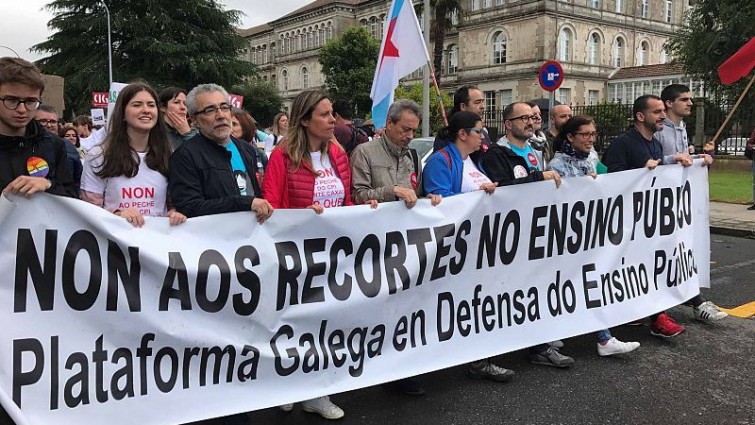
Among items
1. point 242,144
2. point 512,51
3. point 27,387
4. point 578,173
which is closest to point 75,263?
point 27,387

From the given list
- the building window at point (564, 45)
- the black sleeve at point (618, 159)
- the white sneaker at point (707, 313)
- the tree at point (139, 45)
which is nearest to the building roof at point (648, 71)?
the building window at point (564, 45)

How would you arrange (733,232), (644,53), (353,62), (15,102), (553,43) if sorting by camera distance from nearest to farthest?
(15,102)
(733,232)
(553,43)
(353,62)
(644,53)

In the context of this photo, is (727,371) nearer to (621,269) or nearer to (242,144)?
(621,269)

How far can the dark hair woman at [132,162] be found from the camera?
313cm

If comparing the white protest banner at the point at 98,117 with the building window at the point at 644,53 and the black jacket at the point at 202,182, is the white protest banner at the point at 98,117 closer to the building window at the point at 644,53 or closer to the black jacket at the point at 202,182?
the black jacket at the point at 202,182

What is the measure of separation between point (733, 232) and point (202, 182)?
8.91m

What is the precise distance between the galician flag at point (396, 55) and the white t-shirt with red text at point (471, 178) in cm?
264

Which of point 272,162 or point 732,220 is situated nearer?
point 272,162

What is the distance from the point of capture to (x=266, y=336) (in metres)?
3.23

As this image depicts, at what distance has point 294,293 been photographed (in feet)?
10.8

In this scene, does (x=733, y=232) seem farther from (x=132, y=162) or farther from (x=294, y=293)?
(x=132, y=162)

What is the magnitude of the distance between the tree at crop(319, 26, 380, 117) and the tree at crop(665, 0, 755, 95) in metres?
29.2

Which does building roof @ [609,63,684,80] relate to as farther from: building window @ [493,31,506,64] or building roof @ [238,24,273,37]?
building roof @ [238,24,273,37]

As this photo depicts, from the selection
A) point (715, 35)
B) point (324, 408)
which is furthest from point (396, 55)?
point (715, 35)
